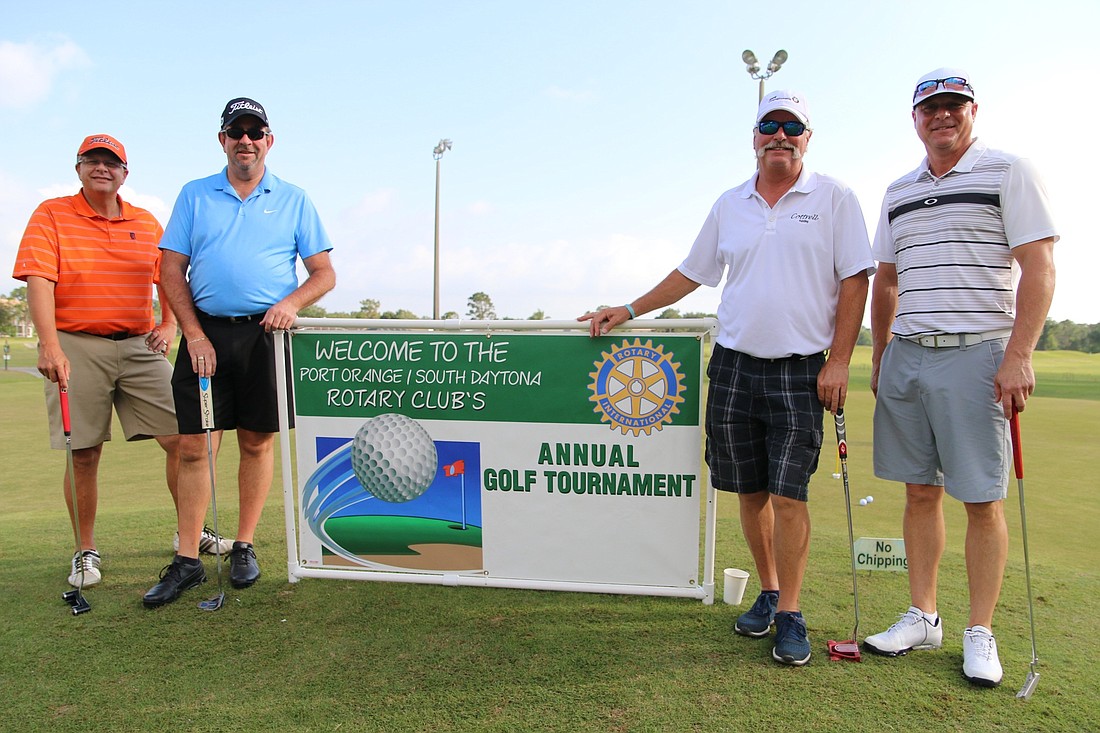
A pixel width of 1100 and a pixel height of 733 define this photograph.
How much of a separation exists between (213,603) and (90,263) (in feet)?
5.62

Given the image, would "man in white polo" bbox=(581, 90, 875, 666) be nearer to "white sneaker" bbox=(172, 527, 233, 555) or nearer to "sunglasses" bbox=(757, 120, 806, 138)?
"sunglasses" bbox=(757, 120, 806, 138)

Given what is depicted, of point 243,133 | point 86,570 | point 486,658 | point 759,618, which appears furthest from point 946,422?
point 86,570

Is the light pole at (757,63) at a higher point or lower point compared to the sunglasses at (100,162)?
higher

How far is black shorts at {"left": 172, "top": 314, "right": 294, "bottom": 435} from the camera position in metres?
3.19

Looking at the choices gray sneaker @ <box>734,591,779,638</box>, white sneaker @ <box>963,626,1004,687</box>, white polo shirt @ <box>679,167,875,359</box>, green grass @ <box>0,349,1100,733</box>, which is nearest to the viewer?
green grass @ <box>0,349,1100,733</box>

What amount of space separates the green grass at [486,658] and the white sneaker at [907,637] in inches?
1.9

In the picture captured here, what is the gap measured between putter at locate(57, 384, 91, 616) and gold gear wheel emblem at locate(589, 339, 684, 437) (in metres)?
2.26

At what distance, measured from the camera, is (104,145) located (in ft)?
10.8

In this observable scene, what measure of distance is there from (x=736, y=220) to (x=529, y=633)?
1788 millimetres

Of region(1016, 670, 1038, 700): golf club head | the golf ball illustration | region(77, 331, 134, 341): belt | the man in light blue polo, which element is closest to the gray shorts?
region(1016, 670, 1038, 700): golf club head

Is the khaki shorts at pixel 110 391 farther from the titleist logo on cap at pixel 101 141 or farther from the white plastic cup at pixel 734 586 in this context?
the white plastic cup at pixel 734 586

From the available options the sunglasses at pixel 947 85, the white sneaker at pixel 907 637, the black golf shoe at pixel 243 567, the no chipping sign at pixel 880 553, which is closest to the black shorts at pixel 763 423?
the white sneaker at pixel 907 637

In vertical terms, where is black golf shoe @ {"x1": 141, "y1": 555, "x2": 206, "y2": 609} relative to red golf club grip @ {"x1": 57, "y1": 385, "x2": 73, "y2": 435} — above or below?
below

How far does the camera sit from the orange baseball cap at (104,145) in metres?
3.28
